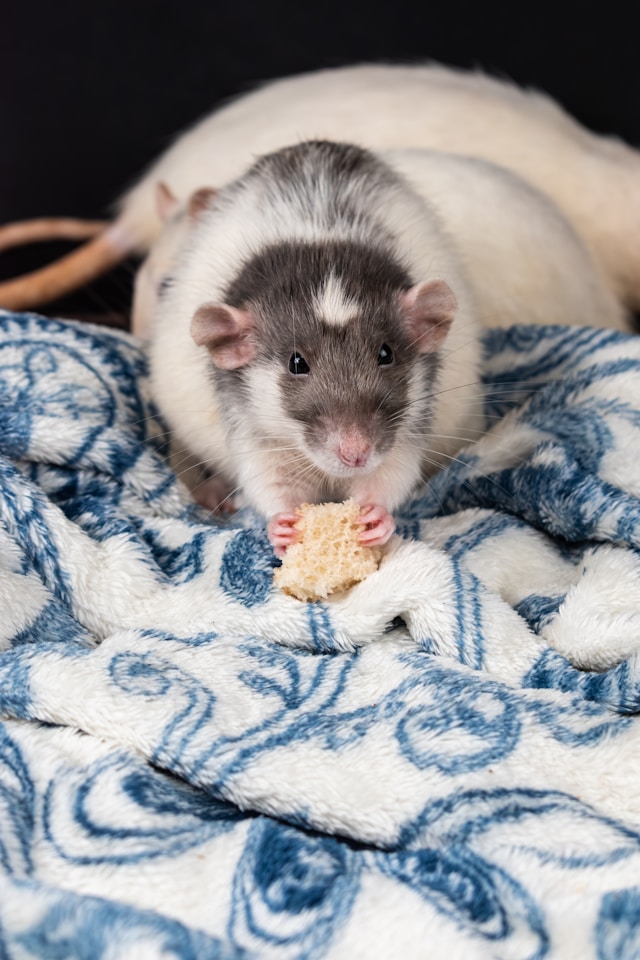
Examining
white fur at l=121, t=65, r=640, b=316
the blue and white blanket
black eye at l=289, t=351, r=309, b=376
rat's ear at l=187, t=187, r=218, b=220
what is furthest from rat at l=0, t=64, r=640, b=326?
black eye at l=289, t=351, r=309, b=376

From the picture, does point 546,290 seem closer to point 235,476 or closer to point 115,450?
point 235,476

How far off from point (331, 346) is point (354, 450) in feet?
0.52

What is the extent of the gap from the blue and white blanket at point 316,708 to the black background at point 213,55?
145cm

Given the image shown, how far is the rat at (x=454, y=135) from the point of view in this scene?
93.7 inches

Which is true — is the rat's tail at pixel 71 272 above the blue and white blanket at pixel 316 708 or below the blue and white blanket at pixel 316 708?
below

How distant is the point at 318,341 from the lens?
4.45ft

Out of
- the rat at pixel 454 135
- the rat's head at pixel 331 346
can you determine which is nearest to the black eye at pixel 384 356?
the rat's head at pixel 331 346

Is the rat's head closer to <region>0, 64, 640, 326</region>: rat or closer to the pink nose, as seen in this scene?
the pink nose

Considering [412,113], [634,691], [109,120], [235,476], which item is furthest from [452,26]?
[634,691]

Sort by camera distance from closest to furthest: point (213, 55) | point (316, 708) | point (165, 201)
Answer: point (316, 708)
point (165, 201)
point (213, 55)

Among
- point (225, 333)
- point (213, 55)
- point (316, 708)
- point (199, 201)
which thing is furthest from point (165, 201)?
point (316, 708)

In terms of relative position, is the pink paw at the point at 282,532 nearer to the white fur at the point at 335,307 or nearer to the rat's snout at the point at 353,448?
the rat's snout at the point at 353,448

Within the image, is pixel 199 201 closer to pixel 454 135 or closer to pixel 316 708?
pixel 454 135

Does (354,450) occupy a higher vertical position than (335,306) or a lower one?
lower
